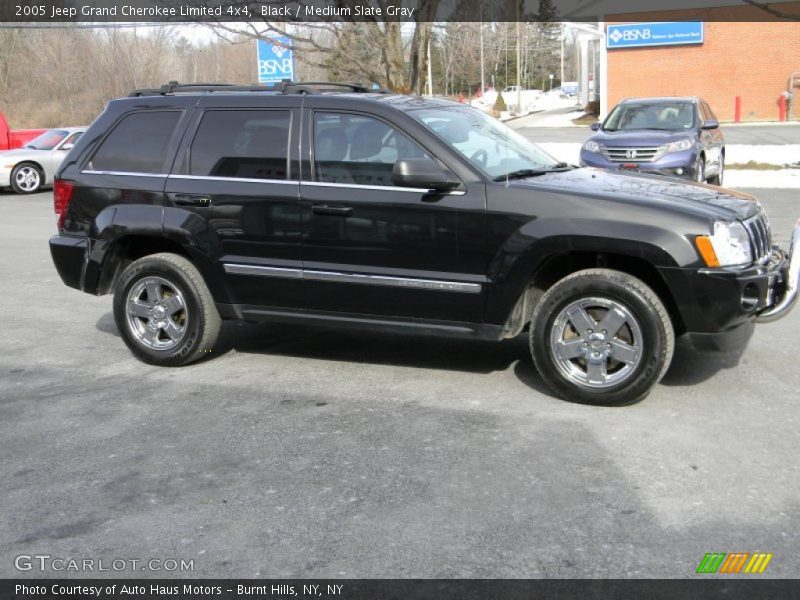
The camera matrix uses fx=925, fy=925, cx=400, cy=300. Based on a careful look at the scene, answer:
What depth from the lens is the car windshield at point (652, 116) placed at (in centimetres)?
1573

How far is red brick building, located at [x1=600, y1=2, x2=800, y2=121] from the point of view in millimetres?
38469

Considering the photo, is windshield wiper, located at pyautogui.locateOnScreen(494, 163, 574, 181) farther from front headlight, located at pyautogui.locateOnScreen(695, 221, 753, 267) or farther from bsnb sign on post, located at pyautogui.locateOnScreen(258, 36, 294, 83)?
bsnb sign on post, located at pyautogui.locateOnScreen(258, 36, 294, 83)

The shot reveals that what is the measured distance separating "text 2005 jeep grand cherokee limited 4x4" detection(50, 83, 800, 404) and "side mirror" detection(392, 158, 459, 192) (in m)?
0.01

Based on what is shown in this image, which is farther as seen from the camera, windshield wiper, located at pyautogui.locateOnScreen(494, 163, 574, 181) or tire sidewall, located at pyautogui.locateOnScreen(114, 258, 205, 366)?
tire sidewall, located at pyautogui.locateOnScreen(114, 258, 205, 366)

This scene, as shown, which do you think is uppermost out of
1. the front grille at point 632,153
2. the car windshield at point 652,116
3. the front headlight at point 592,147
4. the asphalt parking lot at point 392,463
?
the car windshield at point 652,116

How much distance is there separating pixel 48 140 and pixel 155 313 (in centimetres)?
1713

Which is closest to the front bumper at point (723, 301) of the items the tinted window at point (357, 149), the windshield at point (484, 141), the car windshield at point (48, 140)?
the windshield at point (484, 141)

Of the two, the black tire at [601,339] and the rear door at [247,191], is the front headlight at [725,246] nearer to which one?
the black tire at [601,339]

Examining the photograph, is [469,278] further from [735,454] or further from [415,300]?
[735,454]

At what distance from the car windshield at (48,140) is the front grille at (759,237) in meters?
19.2
